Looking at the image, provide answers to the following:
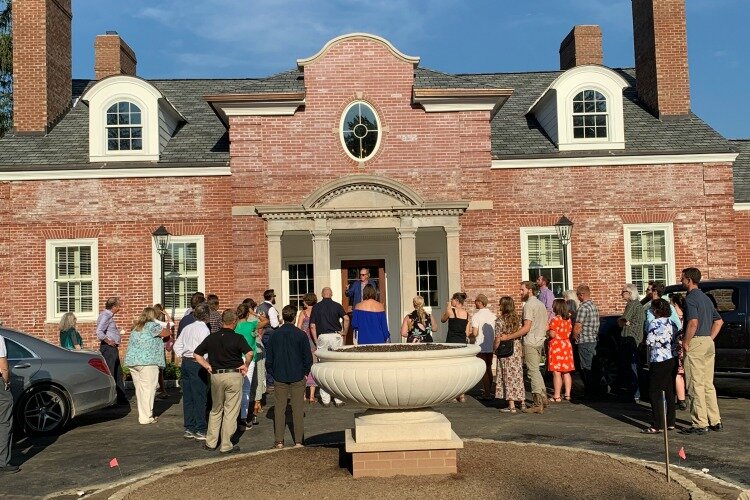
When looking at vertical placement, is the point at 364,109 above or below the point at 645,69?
below

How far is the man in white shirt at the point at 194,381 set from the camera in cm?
980

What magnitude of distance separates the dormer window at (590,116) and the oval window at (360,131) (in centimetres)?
489

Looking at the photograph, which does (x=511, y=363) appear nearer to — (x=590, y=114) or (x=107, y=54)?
(x=590, y=114)

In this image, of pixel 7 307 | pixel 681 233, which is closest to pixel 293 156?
pixel 7 307

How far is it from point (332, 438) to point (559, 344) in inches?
156

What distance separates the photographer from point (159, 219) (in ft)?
59.7

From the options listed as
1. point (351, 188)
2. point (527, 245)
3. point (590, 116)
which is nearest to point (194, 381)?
point (351, 188)

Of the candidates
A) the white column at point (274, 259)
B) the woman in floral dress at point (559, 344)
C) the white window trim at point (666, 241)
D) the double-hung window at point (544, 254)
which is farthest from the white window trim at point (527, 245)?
the woman in floral dress at point (559, 344)

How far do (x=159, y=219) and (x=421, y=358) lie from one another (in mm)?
12418

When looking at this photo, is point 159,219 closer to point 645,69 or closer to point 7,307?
point 7,307

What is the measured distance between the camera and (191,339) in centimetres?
997

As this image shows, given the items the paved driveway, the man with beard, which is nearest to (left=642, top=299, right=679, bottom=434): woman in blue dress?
the paved driveway

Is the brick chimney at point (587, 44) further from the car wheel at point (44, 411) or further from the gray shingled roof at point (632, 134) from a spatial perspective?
the car wheel at point (44, 411)

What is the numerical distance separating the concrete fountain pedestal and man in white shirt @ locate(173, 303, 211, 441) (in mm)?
3024
